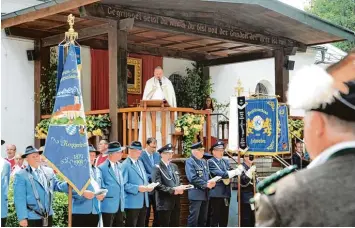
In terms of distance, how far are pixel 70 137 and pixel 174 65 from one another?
9439 millimetres

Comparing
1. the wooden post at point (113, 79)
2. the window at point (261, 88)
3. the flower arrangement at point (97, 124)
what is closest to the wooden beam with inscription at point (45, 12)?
the wooden post at point (113, 79)

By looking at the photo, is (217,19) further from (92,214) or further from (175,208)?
(92,214)

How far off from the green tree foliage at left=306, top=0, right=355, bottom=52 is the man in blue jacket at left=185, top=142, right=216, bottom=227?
2193 cm

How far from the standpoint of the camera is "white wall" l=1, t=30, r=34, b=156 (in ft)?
41.4

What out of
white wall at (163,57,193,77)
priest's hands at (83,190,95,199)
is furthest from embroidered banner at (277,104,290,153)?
priest's hands at (83,190,95,199)

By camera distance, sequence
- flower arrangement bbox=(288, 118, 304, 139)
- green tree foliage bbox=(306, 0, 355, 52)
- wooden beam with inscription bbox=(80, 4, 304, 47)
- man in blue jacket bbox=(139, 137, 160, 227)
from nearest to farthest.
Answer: man in blue jacket bbox=(139, 137, 160, 227)
wooden beam with inscription bbox=(80, 4, 304, 47)
flower arrangement bbox=(288, 118, 304, 139)
green tree foliage bbox=(306, 0, 355, 52)

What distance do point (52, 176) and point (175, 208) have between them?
114 inches

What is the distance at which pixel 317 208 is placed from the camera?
1472mm

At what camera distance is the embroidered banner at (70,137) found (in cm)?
708

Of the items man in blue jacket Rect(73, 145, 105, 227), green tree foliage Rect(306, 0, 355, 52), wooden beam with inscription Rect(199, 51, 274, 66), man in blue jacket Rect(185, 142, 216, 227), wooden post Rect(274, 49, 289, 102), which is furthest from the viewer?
green tree foliage Rect(306, 0, 355, 52)

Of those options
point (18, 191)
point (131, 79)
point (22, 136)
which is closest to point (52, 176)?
point (18, 191)

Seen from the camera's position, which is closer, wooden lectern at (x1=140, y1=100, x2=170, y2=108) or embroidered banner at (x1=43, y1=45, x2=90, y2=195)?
embroidered banner at (x1=43, y1=45, x2=90, y2=195)

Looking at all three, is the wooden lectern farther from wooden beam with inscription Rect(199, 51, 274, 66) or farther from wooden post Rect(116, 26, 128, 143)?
wooden beam with inscription Rect(199, 51, 274, 66)

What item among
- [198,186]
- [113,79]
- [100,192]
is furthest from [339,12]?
[100,192]
